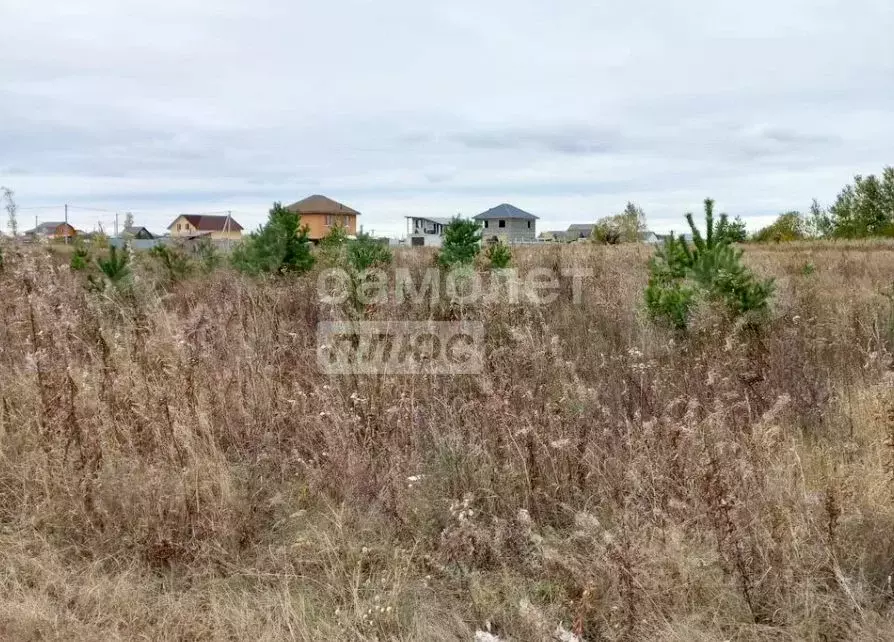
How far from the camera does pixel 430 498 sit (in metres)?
2.71

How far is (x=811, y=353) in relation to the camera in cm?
457

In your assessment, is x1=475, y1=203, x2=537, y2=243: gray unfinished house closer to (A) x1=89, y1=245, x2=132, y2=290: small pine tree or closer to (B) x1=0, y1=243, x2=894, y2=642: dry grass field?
(A) x1=89, y1=245, x2=132, y2=290: small pine tree

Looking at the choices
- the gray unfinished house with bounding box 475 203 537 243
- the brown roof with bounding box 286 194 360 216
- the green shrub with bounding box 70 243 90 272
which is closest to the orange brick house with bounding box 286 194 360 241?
the brown roof with bounding box 286 194 360 216

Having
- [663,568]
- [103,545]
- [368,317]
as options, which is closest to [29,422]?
[103,545]

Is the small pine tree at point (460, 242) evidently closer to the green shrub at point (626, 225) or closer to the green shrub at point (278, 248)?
the green shrub at point (278, 248)

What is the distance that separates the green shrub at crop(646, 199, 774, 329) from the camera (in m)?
5.20

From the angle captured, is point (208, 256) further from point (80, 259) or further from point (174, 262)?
point (80, 259)

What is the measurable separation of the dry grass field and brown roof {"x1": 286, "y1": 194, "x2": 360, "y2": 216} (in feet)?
179

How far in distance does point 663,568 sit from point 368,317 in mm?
3625

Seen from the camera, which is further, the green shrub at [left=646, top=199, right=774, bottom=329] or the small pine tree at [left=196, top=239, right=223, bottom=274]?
the small pine tree at [left=196, top=239, right=223, bottom=274]

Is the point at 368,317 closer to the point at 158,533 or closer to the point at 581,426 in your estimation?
the point at 581,426

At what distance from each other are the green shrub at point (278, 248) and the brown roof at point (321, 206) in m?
47.6

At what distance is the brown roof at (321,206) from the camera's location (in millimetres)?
56938

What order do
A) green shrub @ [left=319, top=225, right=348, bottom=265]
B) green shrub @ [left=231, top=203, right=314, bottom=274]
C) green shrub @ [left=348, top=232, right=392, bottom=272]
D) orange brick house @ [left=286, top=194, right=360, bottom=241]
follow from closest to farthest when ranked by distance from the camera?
green shrub @ [left=348, top=232, right=392, bottom=272] → green shrub @ [left=231, top=203, right=314, bottom=274] → green shrub @ [left=319, top=225, right=348, bottom=265] → orange brick house @ [left=286, top=194, right=360, bottom=241]
